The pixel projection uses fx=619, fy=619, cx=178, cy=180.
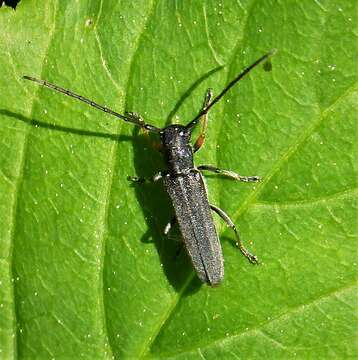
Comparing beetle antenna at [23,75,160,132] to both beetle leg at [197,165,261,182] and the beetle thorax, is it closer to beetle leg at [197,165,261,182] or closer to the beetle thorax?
the beetle thorax

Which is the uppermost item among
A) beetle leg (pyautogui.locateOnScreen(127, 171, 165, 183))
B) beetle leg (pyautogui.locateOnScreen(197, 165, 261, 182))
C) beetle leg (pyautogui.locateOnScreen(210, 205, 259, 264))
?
beetle leg (pyautogui.locateOnScreen(197, 165, 261, 182))

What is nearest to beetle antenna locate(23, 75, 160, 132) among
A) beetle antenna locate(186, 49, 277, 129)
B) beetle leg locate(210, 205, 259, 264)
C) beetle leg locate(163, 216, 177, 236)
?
beetle antenna locate(186, 49, 277, 129)

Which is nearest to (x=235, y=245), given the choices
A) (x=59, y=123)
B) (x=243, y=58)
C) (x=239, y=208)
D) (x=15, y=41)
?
(x=239, y=208)

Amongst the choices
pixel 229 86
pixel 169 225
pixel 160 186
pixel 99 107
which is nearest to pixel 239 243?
pixel 169 225

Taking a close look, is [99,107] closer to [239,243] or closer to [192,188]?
[192,188]

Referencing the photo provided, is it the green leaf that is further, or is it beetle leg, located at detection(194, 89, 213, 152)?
beetle leg, located at detection(194, 89, 213, 152)

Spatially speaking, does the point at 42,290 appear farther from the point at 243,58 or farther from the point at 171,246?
the point at 243,58

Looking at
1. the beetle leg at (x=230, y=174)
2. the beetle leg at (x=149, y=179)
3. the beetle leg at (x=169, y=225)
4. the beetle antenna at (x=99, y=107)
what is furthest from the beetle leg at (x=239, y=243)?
the beetle antenna at (x=99, y=107)

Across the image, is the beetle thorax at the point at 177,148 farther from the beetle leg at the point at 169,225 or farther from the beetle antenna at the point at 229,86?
the beetle leg at the point at 169,225
